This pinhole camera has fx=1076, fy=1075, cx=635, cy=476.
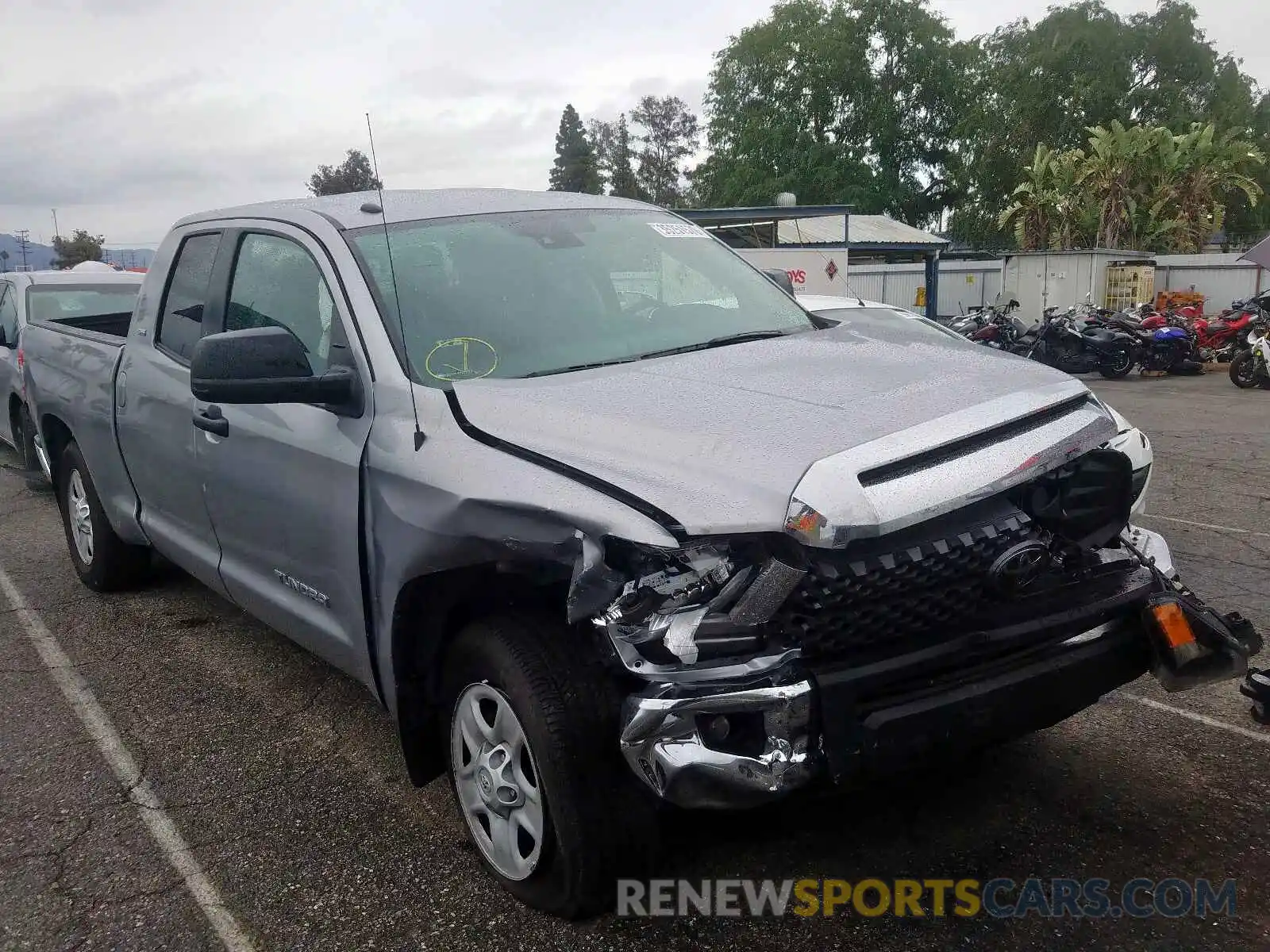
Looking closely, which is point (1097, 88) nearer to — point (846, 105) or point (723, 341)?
point (846, 105)

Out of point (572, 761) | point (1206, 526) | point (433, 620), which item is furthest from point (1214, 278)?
point (572, 761)

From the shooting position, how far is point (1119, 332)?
16953 millimetres

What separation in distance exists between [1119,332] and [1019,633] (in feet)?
53.1

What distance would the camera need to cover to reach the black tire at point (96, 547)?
5.39 metres

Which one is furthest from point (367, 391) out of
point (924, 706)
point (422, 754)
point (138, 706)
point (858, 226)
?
point (858, 226)

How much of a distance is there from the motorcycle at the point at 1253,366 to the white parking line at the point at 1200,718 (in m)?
12.5

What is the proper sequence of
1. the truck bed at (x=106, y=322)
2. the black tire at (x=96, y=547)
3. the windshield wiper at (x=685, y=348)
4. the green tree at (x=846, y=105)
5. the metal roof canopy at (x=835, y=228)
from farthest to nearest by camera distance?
the green tree at (x=846, y=105), the metal roof canopy at (x=835, y=228), the truck bed at (x=106, y=322), the black tire at (x=96, y=547), the windshield wiper at (x=685, y=348)

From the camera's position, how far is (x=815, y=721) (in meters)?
2.24

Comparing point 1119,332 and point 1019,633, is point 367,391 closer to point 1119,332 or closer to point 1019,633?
point 1019,633

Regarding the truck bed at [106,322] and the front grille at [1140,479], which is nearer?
the front grille at [1140,479]

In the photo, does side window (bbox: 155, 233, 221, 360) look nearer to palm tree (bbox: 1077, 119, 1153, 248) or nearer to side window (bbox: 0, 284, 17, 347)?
side window (bbox: 0, 284, 17, 347)

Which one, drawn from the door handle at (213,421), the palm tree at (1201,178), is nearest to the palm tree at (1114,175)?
the palm tree at (1201,178)

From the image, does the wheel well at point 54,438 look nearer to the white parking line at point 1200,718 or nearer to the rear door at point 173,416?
the rear door at point 173,416

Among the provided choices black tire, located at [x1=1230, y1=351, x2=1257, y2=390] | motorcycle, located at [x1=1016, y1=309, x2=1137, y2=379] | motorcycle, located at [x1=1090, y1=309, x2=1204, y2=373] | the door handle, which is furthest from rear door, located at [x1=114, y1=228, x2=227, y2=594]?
motorcycle, located at [x1=1090, y1=309, x2=1204, y2=373]
